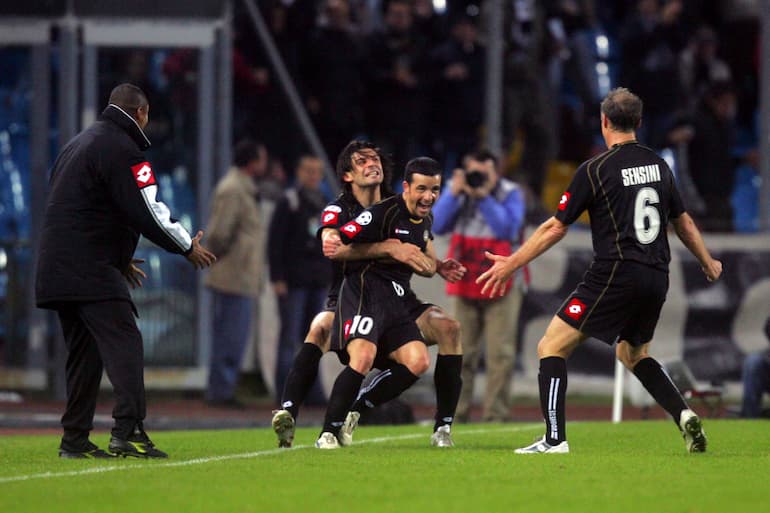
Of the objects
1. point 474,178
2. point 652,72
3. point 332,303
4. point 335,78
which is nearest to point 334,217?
point 332,303

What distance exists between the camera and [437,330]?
10.3 metres

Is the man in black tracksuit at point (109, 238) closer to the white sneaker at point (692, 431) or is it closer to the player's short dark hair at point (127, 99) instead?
the player's short dark hair at point (127, 99)

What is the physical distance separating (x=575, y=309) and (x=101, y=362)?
2720mm

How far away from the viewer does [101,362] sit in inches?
380

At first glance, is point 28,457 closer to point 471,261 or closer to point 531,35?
point 471,261

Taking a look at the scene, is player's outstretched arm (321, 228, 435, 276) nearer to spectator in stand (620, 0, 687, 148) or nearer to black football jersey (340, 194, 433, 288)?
black football jersey (340, 194, 433, 288)

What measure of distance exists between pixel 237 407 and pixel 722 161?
6.41 metres

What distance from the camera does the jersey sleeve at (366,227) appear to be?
9906 millimetres

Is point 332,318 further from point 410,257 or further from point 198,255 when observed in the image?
point 198,255

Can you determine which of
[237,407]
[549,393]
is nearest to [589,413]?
[237,407]

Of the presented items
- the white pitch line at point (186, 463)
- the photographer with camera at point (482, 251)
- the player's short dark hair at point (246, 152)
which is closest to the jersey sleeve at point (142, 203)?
the white pitch line at point (186, 463)

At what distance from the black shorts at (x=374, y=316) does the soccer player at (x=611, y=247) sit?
0.91 metres

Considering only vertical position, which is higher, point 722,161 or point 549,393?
point 722,161

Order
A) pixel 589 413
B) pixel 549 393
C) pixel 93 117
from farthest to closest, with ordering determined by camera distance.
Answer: pixel 93 117 < pixel 589 413 < pixel 549 393
